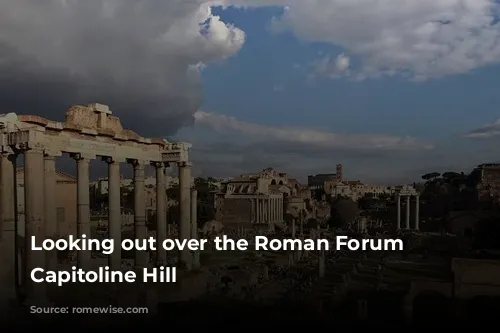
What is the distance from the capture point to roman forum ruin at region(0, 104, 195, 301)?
1181 cm

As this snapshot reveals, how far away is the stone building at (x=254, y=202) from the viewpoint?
71500 millimetres

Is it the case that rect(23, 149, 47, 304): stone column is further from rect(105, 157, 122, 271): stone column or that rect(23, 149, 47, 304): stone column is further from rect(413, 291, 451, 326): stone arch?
rect(413, 291, 451, 326): stone arch

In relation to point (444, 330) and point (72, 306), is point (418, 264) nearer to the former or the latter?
point (444, 330)

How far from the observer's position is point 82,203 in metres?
14.0

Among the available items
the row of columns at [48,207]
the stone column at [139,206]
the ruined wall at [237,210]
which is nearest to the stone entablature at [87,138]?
the row of columns at [48,207]

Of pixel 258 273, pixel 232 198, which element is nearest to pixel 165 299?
pixel 258 273

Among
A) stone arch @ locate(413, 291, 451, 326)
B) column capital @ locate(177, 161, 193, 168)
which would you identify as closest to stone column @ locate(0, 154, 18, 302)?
column capital @ locate(177, 161, 193, 168)

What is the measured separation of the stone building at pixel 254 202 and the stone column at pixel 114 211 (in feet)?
171

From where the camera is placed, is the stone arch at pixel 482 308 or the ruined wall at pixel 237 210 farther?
the ruined wall at pixel 237 210

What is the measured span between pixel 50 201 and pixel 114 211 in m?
2.10

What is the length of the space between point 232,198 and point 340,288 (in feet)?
170

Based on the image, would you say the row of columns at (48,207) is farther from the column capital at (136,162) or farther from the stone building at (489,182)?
the stone building at (489,182)

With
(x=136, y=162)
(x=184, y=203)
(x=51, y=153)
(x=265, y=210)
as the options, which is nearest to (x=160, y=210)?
(x=184, y=203)

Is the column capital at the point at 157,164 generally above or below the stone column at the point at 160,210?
above
